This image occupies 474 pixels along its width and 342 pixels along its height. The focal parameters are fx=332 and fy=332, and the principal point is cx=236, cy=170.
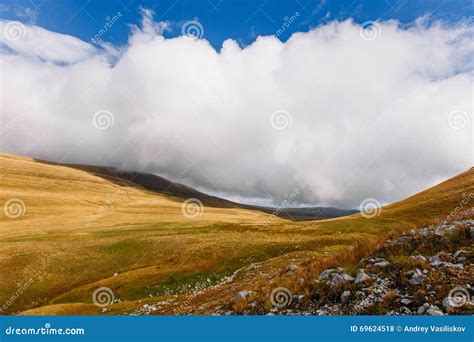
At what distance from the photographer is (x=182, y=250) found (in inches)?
2368

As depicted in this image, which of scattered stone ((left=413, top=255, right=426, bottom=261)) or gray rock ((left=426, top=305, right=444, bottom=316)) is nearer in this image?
gray rock ((left=426, top=305, right=444, bottom=316))

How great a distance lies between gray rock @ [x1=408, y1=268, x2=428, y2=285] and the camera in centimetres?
1315

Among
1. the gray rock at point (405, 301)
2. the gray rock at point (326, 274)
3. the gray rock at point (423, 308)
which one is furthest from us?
the gray rock at point (326, 274)

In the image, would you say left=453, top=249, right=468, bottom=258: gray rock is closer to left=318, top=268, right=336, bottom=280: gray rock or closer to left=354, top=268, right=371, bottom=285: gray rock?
left=354, top=268, right=371, bottom=285: gray rock

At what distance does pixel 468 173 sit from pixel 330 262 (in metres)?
126

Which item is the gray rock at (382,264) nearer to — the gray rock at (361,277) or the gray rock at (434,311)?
the gray rock at (361,277)

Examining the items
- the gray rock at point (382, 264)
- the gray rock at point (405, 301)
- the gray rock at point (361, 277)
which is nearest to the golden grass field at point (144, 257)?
the gray rock at point (382, 264)

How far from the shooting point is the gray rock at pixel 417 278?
1315 centimetres

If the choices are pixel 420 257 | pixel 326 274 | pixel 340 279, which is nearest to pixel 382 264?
pixel 420 257

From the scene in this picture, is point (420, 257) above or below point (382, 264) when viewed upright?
above

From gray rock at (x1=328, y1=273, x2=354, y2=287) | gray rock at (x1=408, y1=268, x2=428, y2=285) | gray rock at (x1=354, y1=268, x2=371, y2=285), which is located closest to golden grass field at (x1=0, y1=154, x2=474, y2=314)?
gray rock at (x1=328, y1=273, x2=354, y2=287)

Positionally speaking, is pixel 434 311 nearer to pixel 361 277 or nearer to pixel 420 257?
pixel 361 277

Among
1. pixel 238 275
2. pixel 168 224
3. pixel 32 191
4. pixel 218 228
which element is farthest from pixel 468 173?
pixel 32 191

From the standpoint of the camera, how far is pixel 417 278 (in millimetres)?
13266
